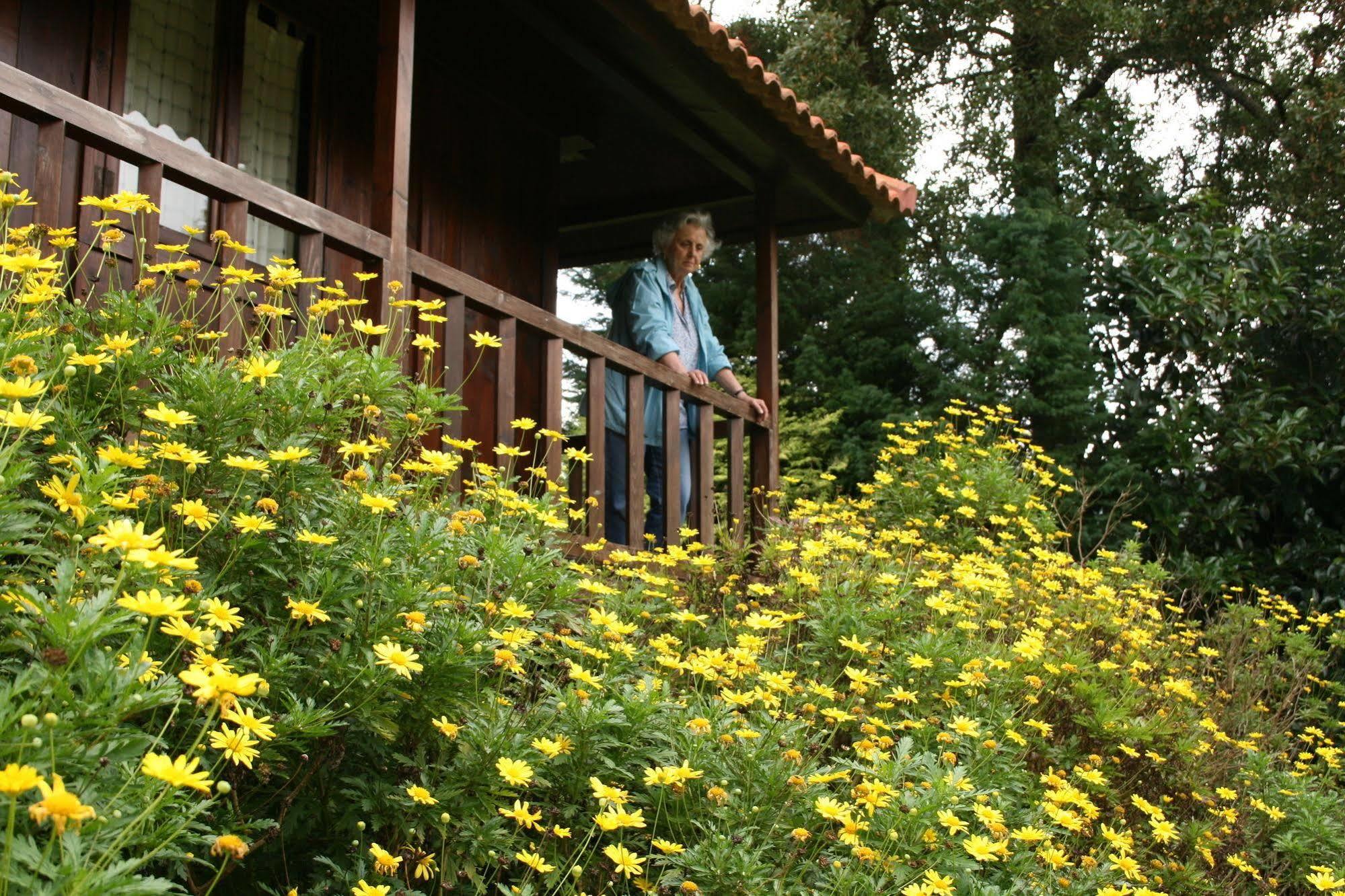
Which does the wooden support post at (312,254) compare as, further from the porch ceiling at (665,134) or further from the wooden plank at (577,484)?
the porch ceiling at (665,134)

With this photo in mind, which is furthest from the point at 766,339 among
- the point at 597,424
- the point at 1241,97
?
the point at 1241,97

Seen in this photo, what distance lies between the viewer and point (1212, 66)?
51.2 ft

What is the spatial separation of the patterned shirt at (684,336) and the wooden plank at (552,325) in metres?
0.22

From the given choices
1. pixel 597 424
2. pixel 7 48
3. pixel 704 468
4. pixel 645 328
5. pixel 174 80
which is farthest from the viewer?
pixel 704 468

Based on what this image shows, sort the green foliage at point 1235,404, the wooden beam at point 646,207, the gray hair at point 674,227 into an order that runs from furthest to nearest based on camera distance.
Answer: the green foliage at point 1235,404
the wooden beam at point 646,207
the gray hair at point 674,227

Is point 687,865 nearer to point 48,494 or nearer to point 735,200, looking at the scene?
point 48,494

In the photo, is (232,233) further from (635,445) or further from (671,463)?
(671,463)

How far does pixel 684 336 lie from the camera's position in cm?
634

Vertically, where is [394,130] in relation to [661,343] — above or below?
above

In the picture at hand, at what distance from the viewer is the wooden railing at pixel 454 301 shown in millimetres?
3354

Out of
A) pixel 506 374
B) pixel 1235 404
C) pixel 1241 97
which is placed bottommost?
pixel 506 374

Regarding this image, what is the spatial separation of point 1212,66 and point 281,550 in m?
15.9

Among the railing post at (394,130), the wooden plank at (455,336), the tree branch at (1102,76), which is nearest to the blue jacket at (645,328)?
the wooden plank at (455,336)

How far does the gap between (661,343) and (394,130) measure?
1.73 m
